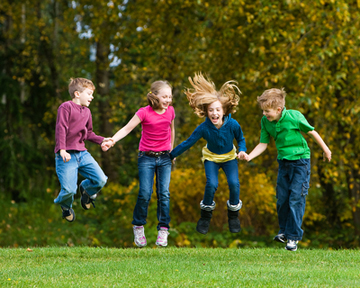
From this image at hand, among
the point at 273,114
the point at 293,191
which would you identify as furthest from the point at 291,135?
the point at 293,191

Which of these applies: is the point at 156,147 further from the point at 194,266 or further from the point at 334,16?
the point at 334,16

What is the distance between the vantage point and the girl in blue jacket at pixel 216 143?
6.46 m

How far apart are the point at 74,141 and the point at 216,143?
185cm

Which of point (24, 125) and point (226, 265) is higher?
point (24, 125)

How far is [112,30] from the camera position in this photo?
1233 cm

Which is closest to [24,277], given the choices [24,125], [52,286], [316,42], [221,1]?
[52,286]

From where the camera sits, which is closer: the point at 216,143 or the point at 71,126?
the point at 71,126

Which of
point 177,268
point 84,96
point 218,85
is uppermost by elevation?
point 218,85

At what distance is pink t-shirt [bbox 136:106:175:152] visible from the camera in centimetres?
657

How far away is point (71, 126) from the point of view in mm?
6336

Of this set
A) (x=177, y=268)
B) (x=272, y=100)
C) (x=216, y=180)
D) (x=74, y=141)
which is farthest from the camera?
(x=216, y=180)

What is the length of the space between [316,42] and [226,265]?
552cm

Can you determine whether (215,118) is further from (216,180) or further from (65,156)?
(65,156)

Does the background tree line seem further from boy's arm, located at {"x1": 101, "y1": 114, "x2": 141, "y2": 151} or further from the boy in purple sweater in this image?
the boy in purple sweater
